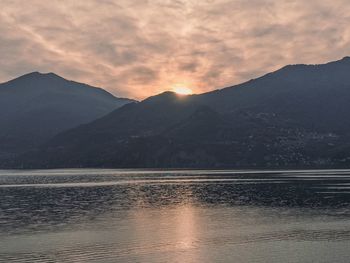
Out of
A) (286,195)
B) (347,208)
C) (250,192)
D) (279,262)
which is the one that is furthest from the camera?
(250,192)

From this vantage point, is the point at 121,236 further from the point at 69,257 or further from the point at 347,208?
the point at 347,208

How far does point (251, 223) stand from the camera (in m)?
108

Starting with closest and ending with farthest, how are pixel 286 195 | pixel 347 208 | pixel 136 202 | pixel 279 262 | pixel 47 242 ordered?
pixel 279 262 < pixel 47 242 < pixel 347 208 < pixel 136 202 < pixel 286 195

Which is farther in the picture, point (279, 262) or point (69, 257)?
point (69, 257)

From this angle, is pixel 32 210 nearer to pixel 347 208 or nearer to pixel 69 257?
pixel 69 257

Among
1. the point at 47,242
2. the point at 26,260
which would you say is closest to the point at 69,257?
the point at 26,260

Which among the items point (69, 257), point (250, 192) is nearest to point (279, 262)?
point (69, 257)

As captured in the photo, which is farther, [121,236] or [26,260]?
[121,236]

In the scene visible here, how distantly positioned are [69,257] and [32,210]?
70.5 metres

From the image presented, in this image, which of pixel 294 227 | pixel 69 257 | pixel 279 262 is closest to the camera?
pixel 279 262

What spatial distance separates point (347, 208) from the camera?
133 metres

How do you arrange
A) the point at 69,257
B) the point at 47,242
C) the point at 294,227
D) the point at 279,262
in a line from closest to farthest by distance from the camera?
the point at 279,262, the point at 69,257, the point at 47,242, the point at 294,227

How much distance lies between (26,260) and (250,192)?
133 metres

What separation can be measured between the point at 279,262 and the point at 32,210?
89219mm
